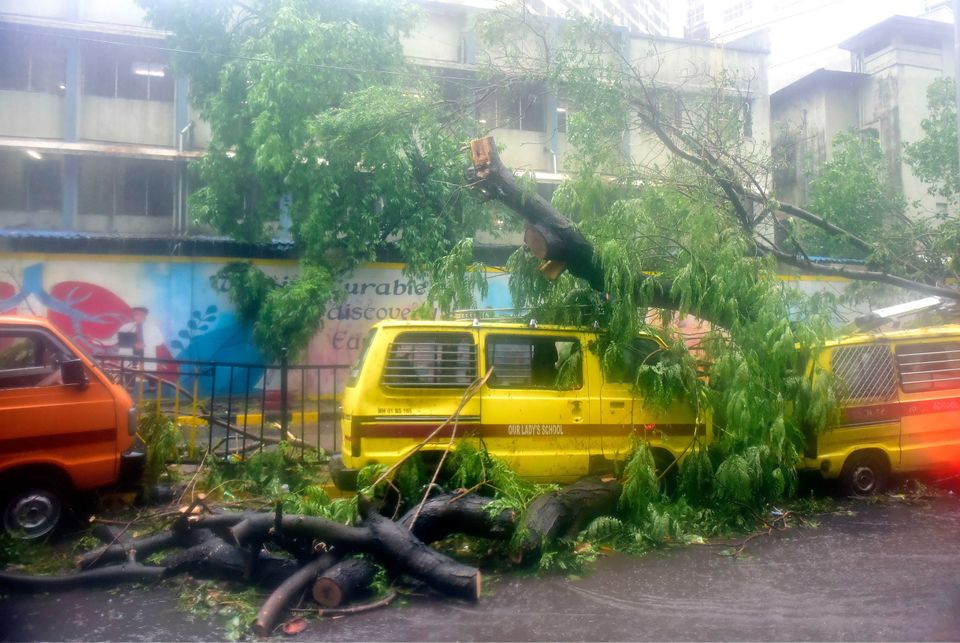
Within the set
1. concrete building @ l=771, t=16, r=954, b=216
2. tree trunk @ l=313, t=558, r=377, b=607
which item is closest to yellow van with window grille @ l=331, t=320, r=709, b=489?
tree trunk @ l=313, t=558, r=377, b=607

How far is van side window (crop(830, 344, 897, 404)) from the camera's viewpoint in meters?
6.76

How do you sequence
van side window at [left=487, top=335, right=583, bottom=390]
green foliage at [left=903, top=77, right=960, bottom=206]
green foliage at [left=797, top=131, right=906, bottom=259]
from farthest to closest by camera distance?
1. green foliage at [left=903, top=77, right=960, bottom=206]
2. green foliage at [left=797, top=131, right=906, bottom=259]
3. van side window at [left=487, top=335, right=583, bottom=390]

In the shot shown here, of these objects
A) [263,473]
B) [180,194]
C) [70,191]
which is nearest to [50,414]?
[263,473]

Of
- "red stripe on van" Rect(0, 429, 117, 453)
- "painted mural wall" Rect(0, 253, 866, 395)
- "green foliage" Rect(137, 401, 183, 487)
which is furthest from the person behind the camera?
"painted mural wall" Rect(0, 253, 866, 395)

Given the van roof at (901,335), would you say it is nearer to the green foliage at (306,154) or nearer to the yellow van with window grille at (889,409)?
→ the yellow van with window grille at (889,409)

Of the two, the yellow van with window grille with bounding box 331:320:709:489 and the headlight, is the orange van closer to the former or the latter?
the headlight

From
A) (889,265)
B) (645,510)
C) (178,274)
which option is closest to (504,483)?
(645,510)

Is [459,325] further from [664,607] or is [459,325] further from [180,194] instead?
[180,194]

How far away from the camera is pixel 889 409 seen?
6.94m

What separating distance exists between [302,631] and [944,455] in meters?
6.45

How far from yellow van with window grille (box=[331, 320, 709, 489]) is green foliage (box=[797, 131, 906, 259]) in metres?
8.92

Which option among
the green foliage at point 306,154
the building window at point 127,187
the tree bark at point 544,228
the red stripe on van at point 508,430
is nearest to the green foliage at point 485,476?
the red stripe on van at point 508,430

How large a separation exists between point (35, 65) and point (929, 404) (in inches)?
763

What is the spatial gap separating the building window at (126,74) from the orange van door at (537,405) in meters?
15.1
